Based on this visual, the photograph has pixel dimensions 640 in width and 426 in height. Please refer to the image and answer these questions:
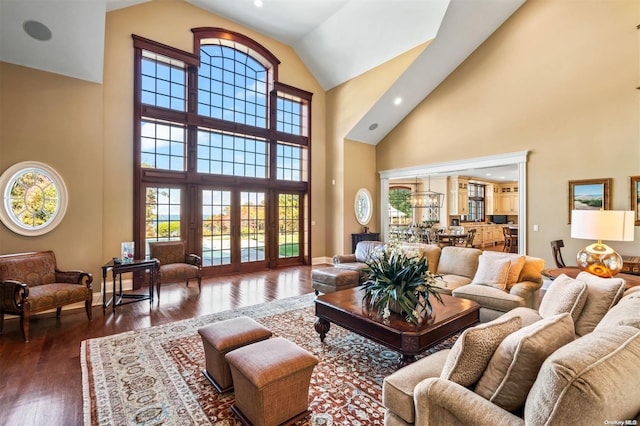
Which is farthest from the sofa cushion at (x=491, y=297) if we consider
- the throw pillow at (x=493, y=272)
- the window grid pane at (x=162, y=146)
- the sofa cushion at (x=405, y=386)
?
the window grid pane at (x=162, y=146)

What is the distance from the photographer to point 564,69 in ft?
18.4

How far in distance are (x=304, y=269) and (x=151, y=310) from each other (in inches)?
152

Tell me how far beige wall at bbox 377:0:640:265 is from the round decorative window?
7.75 m

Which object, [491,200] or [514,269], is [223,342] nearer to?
[514,269]

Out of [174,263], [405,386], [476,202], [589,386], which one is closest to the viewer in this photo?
[589,386]

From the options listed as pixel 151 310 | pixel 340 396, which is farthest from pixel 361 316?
pixel 151 310

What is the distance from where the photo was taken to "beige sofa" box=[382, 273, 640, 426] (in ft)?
3.14

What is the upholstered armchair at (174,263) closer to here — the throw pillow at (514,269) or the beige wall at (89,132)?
the beige wall at (89,132)

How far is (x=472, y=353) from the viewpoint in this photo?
1.39 meters

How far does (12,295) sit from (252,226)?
14.4ft

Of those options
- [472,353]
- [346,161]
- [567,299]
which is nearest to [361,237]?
[346,161]

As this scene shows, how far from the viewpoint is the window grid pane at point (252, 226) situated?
7207 millimetres

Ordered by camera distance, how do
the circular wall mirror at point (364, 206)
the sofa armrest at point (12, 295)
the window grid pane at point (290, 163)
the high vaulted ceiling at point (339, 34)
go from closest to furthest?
the sofa armrest at point (12, 295), the high vaulted ceiling at point (339, 34), the window grid pane at point (290, 163), the circular wall mirror at point (364, 206)

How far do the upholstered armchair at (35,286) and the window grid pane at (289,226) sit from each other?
4458 mm
